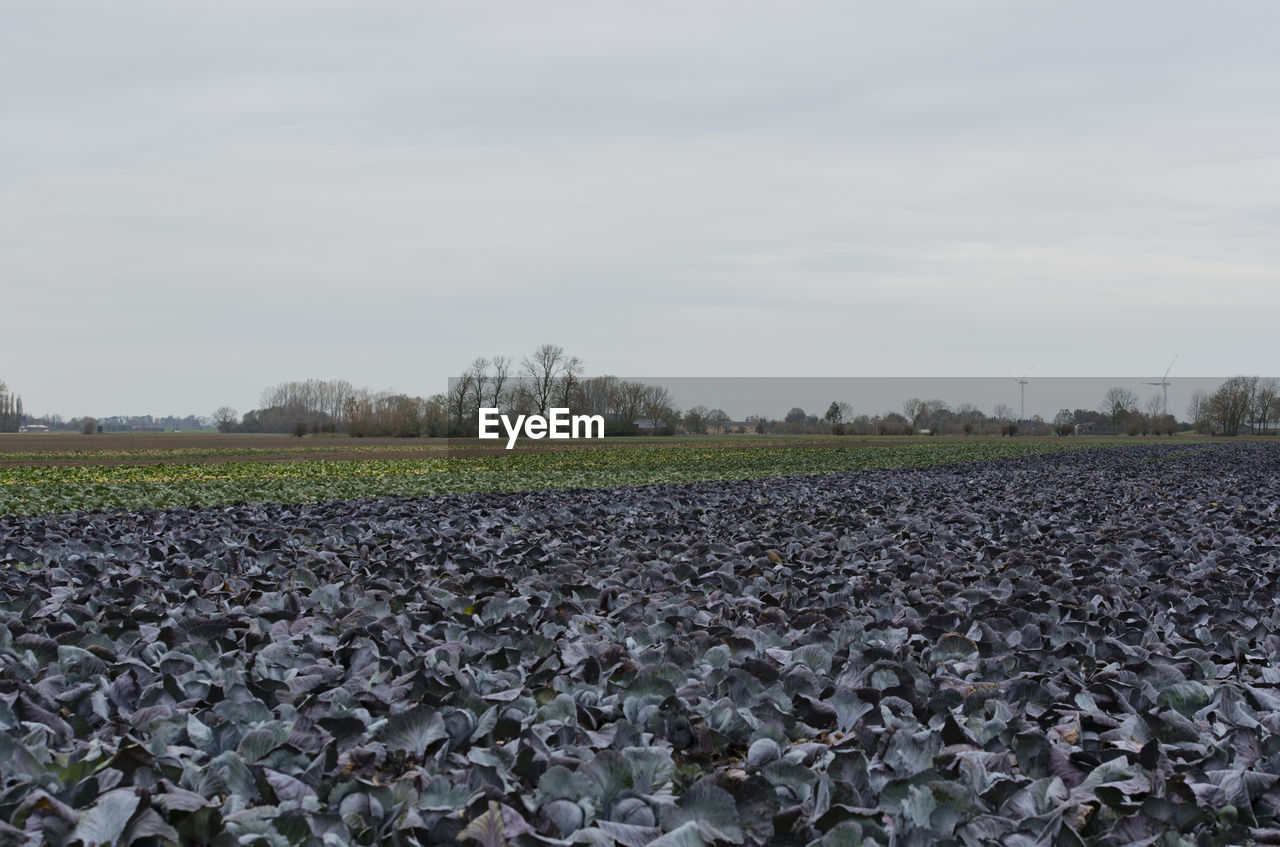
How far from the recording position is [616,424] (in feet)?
336

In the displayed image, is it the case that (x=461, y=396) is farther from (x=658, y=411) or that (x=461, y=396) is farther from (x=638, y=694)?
(x=638, y=694)

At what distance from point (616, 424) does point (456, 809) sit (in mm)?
99272

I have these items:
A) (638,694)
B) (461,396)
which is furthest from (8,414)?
(638,694)

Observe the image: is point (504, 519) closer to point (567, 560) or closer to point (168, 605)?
point (567, 560)

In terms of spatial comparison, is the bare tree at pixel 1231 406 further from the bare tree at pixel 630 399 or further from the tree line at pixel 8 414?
the tree line at pixel 8 414

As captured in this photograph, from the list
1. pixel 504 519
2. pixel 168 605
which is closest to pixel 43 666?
pixel 168 605

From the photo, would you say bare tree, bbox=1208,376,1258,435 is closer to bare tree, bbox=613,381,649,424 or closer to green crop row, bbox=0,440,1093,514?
bare tree, bbox=613,381,649,424

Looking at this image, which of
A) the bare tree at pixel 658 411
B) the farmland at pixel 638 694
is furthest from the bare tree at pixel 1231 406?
the farmland at pixel 638 694

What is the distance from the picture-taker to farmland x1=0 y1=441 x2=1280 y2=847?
331 cm

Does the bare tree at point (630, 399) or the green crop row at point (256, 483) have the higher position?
the bare tree at point (630, 399)

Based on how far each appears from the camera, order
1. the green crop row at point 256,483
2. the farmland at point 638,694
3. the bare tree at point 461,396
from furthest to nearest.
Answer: the bare tree at point 461,396 → the green crop row at point 256,483 → the farmland at point 638,694

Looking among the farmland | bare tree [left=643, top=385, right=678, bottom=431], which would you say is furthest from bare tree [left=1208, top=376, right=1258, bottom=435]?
the farmland

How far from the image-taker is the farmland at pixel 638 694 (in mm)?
3314

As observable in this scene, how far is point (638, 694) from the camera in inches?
174
